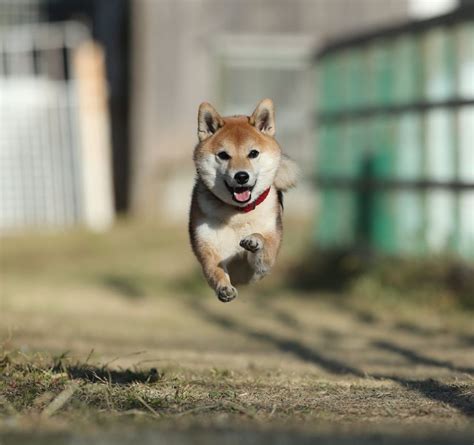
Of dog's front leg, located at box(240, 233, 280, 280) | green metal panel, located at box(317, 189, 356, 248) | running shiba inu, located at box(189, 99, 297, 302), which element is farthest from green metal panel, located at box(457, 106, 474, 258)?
dog's front leg, located at box(240, 233, 280, 280)

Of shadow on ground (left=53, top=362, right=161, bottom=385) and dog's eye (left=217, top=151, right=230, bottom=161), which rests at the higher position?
dog's eye (left=217, top=151, right=230, bottom=161)

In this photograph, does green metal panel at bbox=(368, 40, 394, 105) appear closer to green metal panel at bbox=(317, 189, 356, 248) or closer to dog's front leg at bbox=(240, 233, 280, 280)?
green metal panel at bbox=(317, 189, 356, 248)

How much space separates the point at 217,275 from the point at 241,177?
547 mm

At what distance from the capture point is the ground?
502cm

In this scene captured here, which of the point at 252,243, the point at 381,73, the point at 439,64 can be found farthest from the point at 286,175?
the point at 381,73

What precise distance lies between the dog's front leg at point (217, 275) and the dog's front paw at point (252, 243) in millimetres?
194

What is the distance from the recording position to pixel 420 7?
738 inches

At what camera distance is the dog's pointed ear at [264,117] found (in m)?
6.45

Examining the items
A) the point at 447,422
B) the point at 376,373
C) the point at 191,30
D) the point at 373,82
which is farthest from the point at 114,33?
the point at 447,422

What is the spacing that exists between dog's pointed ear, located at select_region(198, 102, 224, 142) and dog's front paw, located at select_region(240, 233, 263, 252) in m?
0.65

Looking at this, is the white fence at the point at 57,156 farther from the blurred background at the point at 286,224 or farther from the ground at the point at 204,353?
the ground at the point at 204,353

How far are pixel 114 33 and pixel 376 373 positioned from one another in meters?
13.6

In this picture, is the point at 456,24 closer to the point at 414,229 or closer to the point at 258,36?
the point at 414,229

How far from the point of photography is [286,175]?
21.6ft
